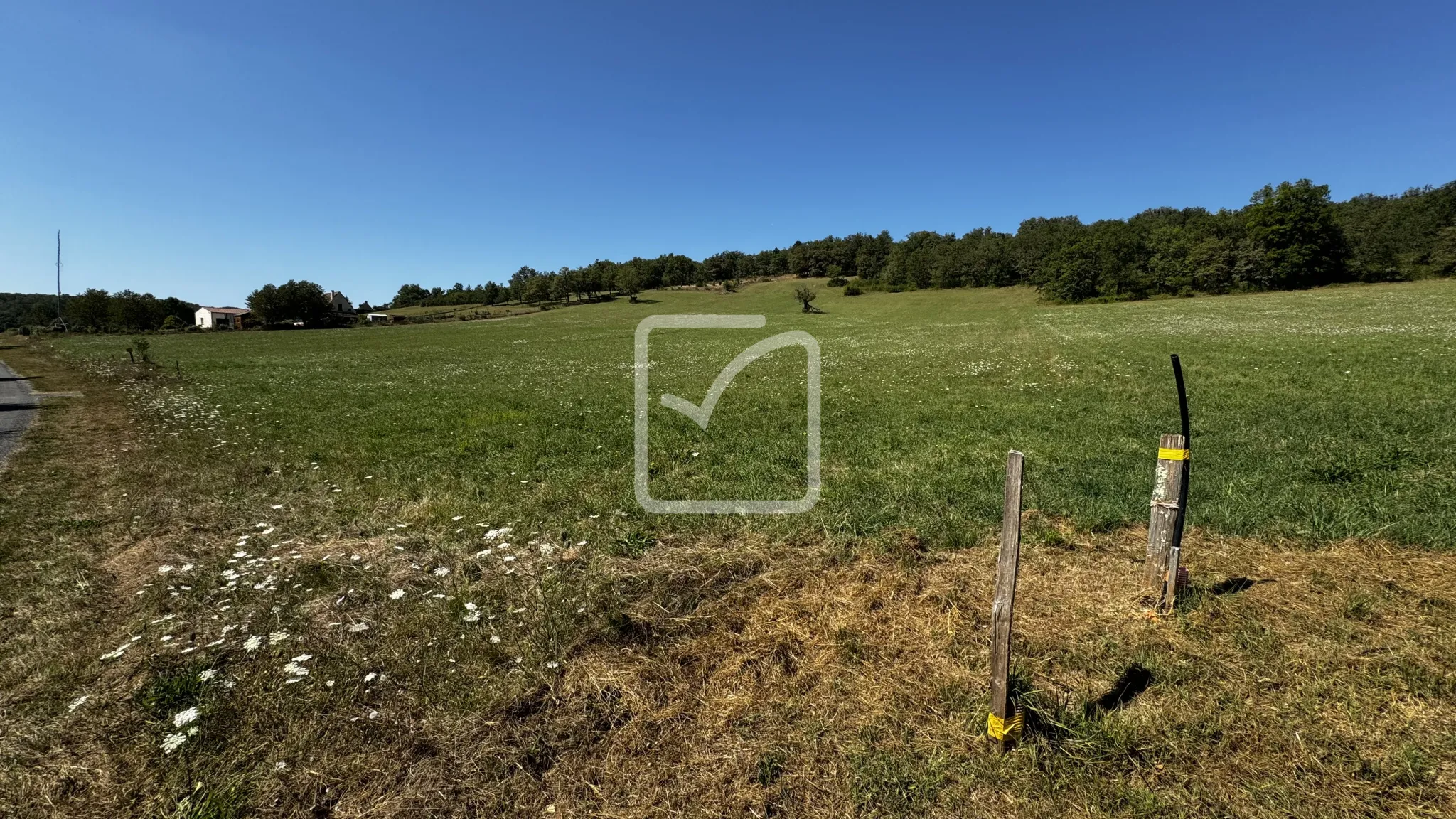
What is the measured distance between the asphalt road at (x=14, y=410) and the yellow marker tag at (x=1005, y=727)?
17.6 m

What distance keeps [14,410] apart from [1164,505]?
29.5 m

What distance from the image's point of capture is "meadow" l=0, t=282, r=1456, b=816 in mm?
3559

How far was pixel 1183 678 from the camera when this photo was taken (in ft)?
13.7

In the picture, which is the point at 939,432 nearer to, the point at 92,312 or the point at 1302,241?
the point at 1302,241

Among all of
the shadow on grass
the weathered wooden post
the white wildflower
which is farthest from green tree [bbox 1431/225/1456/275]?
the white wildflower

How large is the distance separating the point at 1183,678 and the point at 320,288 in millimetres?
142664

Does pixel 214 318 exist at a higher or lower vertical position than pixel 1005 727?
higher

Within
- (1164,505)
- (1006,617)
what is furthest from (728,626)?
(1164,505)

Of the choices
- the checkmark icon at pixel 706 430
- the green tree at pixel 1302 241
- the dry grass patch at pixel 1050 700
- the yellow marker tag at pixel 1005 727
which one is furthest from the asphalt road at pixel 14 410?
the green tree at pixel 1302 241

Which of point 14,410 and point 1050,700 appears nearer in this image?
point 1050,700

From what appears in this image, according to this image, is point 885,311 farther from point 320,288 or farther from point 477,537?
point 320,288

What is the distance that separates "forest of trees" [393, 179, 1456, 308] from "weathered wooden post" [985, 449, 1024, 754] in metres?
102

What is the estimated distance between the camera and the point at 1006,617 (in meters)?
3.62

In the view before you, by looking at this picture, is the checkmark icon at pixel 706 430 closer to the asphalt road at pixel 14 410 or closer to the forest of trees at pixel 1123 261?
the asphalt road at pixel 14 410
